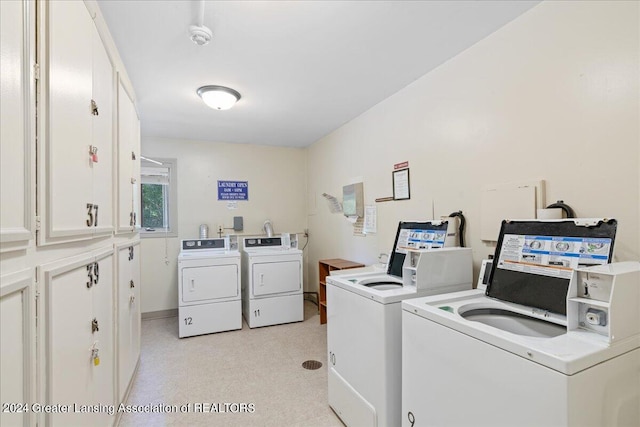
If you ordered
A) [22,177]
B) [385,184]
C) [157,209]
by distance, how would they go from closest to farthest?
[22,177] → [385,184] → [157,209]

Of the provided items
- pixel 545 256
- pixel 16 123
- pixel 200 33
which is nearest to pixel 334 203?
pixel 200 33

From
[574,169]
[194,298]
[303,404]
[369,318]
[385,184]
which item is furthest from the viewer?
[194,298]

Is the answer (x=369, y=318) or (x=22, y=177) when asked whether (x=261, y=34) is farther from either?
(x=369, y=318)

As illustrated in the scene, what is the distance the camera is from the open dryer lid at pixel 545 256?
1239 millimetres

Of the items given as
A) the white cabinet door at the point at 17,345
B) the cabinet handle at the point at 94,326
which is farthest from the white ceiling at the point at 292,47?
the cabinet handle at the point at 94,326

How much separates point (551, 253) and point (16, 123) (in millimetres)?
2045

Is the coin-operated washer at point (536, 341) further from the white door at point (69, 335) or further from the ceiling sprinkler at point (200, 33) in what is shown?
the ceiling sprinkler at point (200, 33)

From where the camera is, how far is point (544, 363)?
869mm

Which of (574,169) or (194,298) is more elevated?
(574,169)

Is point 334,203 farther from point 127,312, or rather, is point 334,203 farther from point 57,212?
point 57,212

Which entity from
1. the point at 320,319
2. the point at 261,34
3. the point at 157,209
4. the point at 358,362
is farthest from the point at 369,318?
the point at 157,209

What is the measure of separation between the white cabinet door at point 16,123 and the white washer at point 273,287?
2.85 m

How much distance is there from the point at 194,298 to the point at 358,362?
235cm

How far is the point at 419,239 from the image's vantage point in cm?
222
